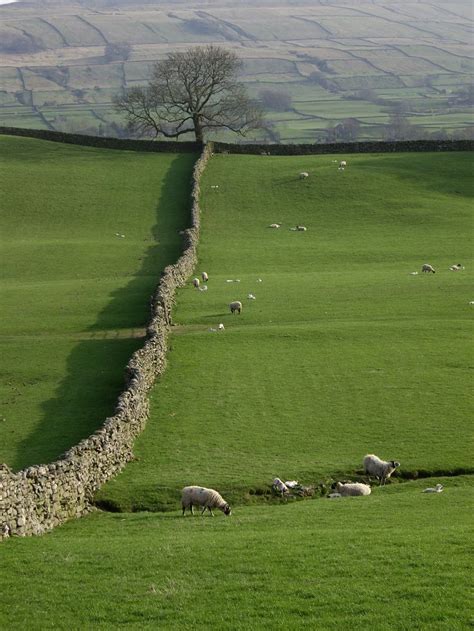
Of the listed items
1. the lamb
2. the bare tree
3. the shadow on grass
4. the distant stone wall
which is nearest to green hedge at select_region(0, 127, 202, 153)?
the bare tree

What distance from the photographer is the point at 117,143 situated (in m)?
84.3

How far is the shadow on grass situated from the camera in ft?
92.4

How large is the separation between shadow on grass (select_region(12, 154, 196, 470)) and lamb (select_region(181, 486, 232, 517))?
19.6 feet

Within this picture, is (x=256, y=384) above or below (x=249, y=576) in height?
below

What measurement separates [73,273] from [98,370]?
62.8 ft

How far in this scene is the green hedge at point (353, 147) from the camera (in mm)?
81938

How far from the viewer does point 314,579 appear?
52.3ft

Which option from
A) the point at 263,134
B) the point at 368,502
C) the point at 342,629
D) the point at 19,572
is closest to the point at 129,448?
the point at 368,502

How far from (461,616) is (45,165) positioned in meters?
67.3

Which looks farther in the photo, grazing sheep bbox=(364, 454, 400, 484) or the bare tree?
the bare tree

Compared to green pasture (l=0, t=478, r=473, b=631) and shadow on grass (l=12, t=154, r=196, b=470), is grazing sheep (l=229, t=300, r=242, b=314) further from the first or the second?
green pasture (l=0, t=478, r=473, b=631)

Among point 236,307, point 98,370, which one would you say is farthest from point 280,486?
point 236,307

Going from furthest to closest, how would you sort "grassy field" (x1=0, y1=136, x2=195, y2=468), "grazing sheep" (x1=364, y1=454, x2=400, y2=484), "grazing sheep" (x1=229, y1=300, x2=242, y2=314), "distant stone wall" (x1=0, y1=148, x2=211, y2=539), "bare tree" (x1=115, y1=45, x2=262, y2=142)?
"bare tree" (x1=115, y1=45, x2=262, y2=142), "grazing sheep" (x1=229, y1=300, x2=242, y2=314), "grassy field" (x1=0, y1=136, x2=195, y2=468), "grazing sheep" (x1=364, y1=454, x2=400, y2=484), "distant stone wall" (x1=0, y1=148, x2=211, y2=539)

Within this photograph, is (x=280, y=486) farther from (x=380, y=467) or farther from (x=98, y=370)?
(x=98, y=370)
